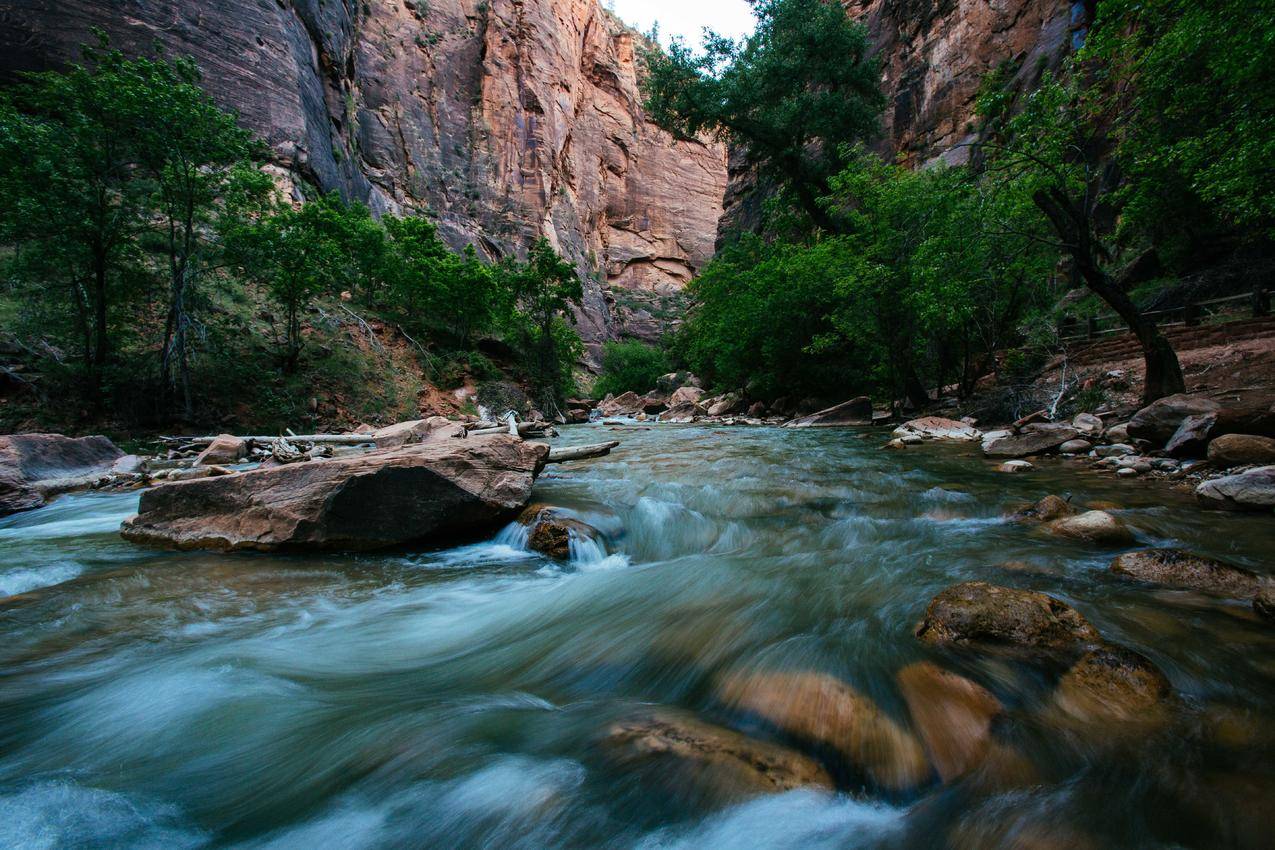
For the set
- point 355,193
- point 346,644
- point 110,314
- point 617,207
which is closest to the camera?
point 346,644

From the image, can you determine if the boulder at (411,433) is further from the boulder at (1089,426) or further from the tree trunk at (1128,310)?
the tree trunk at (1128,310)

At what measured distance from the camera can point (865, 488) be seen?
621 centimetres

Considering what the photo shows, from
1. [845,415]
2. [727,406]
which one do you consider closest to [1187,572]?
[845,415]

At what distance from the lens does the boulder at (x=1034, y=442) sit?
766 centimetres

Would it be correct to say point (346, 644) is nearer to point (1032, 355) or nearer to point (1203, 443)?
point (1203, 443)

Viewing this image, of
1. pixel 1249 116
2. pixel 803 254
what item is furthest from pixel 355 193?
pixel 1249 116

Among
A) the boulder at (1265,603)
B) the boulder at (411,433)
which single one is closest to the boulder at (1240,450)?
the boulder at (1265,603)

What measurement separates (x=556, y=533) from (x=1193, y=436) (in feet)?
24.3

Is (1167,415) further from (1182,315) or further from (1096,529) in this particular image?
(1182,315)

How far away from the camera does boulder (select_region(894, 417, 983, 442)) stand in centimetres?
1065

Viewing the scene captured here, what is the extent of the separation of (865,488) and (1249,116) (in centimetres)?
672

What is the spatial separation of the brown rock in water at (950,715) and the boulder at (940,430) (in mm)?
9880

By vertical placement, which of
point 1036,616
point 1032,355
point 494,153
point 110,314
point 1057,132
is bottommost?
point 1036,616

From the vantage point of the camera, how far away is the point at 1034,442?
783cm
